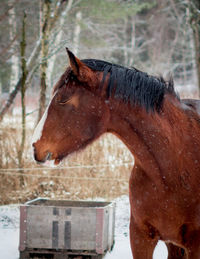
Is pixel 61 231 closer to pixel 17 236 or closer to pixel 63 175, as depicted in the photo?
pixel 17 236

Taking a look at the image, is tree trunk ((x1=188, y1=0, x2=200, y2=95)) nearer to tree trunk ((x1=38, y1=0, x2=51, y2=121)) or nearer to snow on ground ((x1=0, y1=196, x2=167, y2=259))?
tree trunk ((x1=38, y1=0, x2=51, y2=121))

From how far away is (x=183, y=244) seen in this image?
1994 millimetres

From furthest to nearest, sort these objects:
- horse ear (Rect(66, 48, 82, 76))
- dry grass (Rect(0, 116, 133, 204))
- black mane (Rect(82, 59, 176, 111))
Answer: dry grass (Rect(0, 116, 133, 204)), black mane (Rect(82, 59, 176, 111)), horse ear (Rect(66, 48, 82, 76))

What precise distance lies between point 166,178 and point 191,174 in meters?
0.15

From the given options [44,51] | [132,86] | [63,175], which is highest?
[44,51]

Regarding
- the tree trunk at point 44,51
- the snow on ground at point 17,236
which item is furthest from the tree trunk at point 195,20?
the snow on ground at point 17,236

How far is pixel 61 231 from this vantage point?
11.2 feet

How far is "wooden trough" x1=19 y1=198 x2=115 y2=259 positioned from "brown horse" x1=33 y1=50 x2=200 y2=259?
144cm

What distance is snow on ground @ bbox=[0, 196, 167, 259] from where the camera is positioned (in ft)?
12.3

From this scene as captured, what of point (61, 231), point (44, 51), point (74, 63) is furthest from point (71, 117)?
point (44, 51)

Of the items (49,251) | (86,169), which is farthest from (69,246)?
(86,169)

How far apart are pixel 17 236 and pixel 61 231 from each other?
43.2 inches

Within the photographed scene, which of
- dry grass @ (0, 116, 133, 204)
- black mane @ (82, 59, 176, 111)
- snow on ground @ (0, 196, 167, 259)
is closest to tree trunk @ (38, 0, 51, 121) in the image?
dry grass @ (0, 116, 133, 204)

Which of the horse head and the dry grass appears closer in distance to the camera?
the horse head
